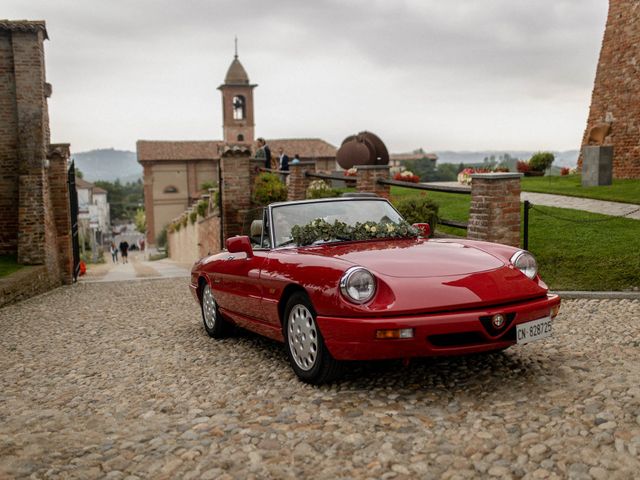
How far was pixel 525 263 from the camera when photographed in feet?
16.2

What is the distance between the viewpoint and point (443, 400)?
4.29 metres

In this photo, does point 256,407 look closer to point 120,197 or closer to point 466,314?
point 466,314

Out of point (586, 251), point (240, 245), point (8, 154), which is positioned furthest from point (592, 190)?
point (8, 154)

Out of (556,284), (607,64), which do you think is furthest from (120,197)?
(556,284)

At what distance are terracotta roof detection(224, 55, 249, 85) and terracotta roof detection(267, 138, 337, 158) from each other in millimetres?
7909

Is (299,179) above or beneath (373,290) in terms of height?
above

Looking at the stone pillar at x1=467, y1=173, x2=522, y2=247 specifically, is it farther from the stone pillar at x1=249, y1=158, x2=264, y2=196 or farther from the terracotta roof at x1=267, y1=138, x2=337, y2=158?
the terracotta roof at x1=267, y1=138, x2=337, y2=158

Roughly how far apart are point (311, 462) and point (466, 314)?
144 centimetres

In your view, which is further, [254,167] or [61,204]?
[254,167]

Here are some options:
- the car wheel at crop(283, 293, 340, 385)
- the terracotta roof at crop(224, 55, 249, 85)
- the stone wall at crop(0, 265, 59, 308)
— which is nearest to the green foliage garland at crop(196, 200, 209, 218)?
the stone wall at crop(0, 265, 59, 308)

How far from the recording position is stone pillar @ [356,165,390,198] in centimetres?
1266

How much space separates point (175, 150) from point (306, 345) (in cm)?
6942

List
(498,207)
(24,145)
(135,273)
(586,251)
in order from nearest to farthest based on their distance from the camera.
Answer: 1. (498,207)
2. (586,251)
3. (24,145)
4. (135,273)

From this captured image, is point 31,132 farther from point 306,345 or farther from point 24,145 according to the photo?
point 306,345
